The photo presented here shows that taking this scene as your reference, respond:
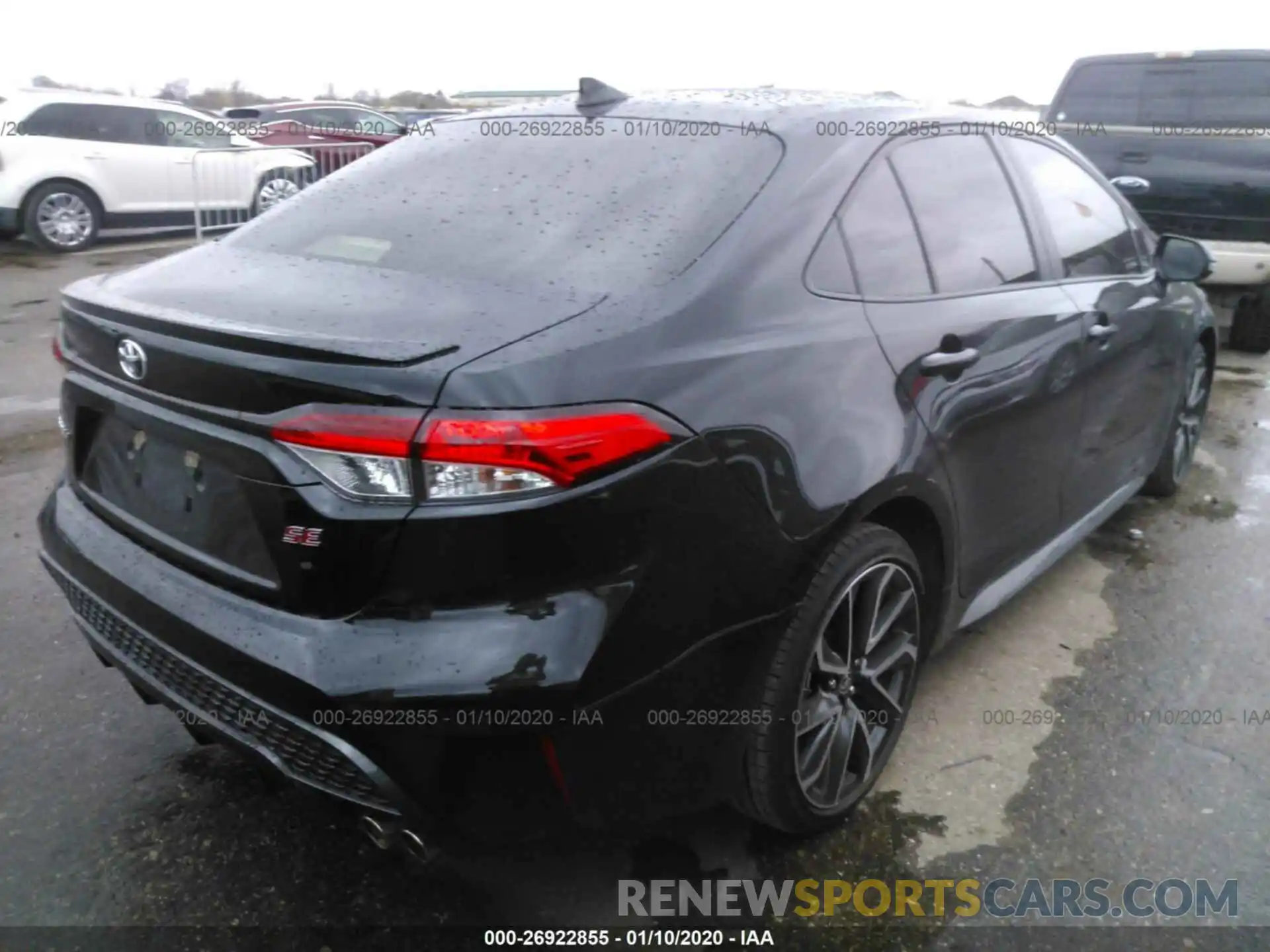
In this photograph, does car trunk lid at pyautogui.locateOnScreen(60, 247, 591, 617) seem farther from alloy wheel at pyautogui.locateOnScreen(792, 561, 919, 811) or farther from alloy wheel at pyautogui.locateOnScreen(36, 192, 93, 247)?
alloy wheel at pyautogui.locateOnScreen(36, 192, 93, 247)

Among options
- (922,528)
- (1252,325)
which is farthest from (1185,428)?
(1252,325)

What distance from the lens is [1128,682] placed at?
134 inches

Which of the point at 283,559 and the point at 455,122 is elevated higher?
the point at 455,122

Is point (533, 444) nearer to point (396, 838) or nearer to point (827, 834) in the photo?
point (396, 838)

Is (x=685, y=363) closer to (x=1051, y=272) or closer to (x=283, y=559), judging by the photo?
(x=283, y=559)

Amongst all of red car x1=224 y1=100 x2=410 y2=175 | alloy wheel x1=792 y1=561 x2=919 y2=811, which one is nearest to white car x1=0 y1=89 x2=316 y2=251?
red car x1=224 y1=100 x2=410 y2=175

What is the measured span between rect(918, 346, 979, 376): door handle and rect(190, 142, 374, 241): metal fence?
10.1 meters

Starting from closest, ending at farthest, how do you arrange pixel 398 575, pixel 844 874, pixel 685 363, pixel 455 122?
pixel 398 575 < pixel 685 363 < pixel 844 874 < pixel 455 122

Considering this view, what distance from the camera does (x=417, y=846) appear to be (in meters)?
2.04

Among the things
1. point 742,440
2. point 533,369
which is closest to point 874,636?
point 742,440

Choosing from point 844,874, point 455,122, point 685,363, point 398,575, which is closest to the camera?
point 398,575

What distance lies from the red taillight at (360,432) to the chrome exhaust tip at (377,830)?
693mm

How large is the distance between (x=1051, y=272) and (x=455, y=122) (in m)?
1.83

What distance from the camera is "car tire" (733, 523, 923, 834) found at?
7.49 ft
